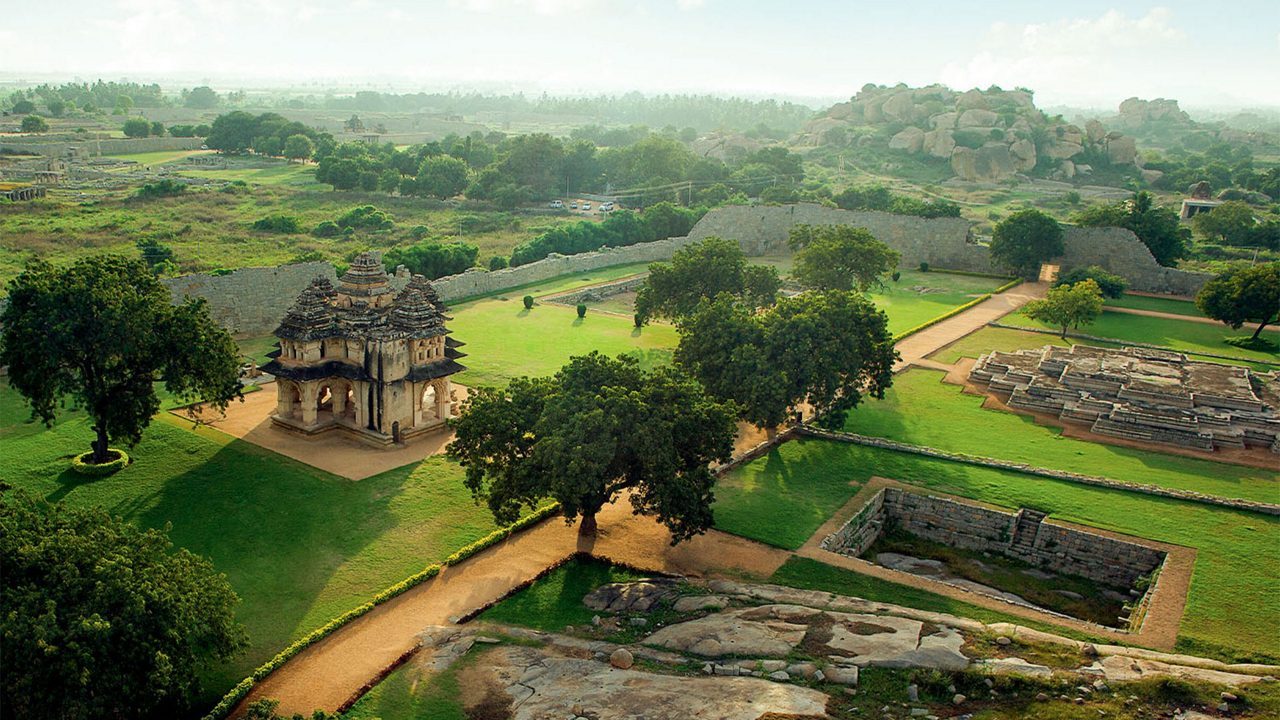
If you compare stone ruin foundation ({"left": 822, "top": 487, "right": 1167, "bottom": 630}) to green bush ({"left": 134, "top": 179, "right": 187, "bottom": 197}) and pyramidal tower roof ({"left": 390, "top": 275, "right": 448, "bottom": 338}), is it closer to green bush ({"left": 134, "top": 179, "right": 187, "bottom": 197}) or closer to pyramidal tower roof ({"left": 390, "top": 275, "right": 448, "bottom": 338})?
pyramidal tower roof ({"left": 390, "top": 275, "right": 448, "bottom": 338})

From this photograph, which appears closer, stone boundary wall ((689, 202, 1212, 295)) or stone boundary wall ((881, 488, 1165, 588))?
stone boundary wall ((881, 488, 1165, 588))

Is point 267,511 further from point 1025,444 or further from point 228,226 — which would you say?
→ point 228,226

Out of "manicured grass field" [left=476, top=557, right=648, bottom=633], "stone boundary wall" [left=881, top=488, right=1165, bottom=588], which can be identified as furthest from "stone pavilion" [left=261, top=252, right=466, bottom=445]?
"stone boundary wall" [left=881, top=488, right=1165, bottom=588]

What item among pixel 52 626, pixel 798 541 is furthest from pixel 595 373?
pixel 52 626

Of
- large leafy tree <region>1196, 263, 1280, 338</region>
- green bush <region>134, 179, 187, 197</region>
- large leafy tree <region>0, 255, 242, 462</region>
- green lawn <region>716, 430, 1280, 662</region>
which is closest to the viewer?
green lawn <region>716, 430, 1280, 662</region>

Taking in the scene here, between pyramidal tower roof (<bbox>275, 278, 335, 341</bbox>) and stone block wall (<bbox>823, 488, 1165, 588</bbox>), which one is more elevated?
pyramidal tower roof (<bbox>275, 278, 335, 341</bbox>)

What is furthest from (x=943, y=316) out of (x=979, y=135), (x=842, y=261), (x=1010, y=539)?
(x=979, y=135)

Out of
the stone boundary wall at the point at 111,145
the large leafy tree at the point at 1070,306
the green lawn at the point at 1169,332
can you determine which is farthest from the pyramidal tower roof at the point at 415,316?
the stone boundary wall at the point at 111,145
